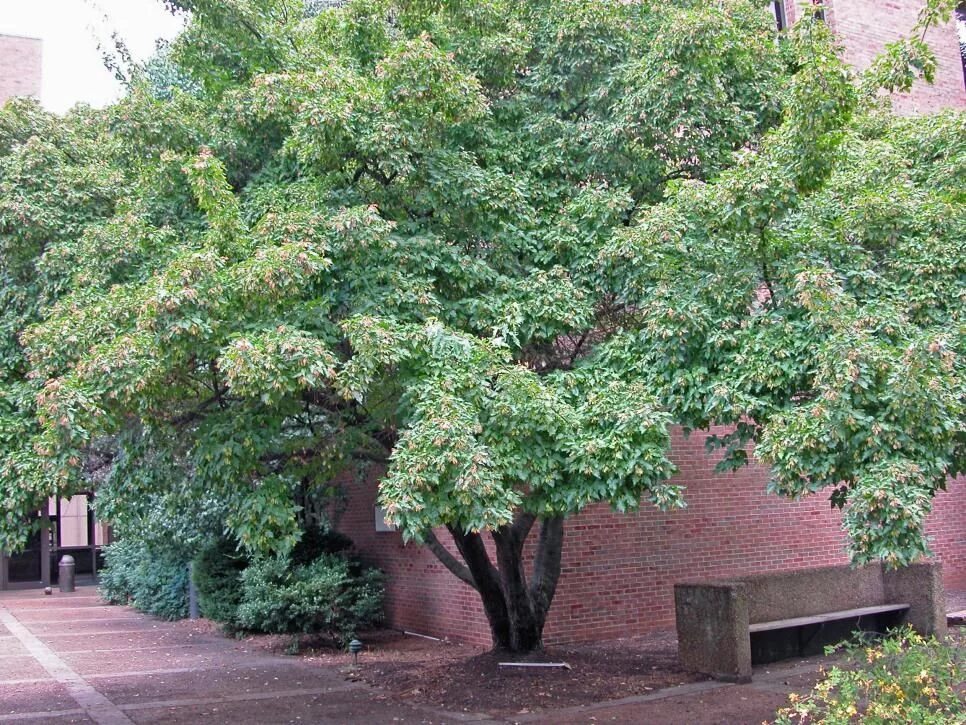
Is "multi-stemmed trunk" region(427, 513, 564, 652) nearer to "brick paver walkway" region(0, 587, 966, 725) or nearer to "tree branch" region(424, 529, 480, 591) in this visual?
"tree branch" region(424, 529, 480, 591)

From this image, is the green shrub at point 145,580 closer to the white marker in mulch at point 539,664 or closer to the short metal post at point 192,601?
the short metal post at point 192,601

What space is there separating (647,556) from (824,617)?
9.52 feet

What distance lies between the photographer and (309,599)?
13.9 metres

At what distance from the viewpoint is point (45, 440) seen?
7.27m

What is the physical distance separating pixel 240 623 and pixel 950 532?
453 inches

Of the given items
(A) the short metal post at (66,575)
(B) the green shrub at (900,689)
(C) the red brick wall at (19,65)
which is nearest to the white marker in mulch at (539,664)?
(B) the green shrub at (900,689)

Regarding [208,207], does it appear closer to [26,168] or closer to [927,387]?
[26,168]

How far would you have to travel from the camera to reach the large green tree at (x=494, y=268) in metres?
Result: 6.86

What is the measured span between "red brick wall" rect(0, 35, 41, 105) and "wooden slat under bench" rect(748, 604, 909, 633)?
84.7ft

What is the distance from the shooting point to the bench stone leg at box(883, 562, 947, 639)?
1188 centimetres

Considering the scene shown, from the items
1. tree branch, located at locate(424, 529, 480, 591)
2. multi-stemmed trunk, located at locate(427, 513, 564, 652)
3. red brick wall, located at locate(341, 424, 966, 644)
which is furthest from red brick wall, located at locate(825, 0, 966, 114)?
tree branch, located at locate(424, 529, 480, 591)

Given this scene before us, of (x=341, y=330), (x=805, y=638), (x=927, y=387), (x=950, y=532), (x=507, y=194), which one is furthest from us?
(x=950, y=532)

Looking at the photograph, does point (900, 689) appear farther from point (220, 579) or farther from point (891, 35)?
point (891, 35)

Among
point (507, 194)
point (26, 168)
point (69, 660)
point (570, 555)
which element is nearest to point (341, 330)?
point (507, 194)
